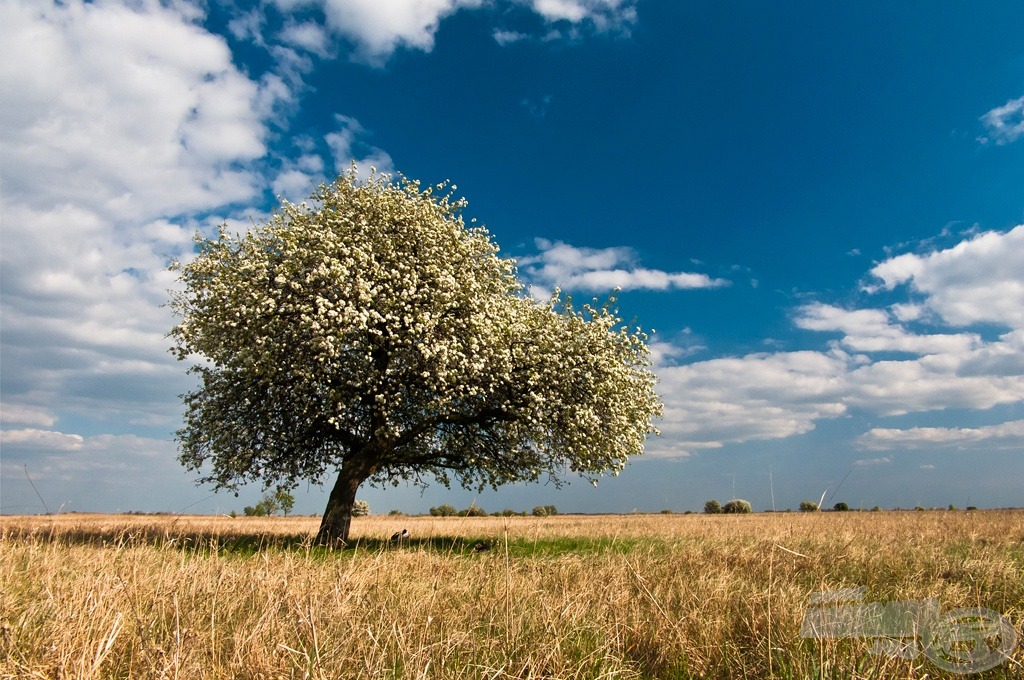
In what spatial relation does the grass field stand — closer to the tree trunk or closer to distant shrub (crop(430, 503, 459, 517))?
the tree trunk

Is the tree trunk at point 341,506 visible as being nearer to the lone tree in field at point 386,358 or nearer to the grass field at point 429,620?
the lone tree in field at point 386,358

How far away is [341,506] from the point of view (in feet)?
78.0

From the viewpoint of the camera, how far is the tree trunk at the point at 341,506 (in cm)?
2306

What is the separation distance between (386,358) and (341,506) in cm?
622

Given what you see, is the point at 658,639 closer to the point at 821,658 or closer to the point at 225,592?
the point at 821,658

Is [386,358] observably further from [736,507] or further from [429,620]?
[736,507]

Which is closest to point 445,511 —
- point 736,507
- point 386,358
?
point 736,507

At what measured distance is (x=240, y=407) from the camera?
952 inches

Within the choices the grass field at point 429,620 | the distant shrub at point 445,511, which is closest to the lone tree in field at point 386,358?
the grass field at point 429,620

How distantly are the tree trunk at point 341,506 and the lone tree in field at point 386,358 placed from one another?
56mm

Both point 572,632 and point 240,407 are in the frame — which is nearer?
point 572,632

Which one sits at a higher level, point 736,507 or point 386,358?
point 386,358

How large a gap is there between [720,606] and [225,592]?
6.46 metres

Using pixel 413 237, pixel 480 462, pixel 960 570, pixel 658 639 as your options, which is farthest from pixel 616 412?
pixel 658 639
